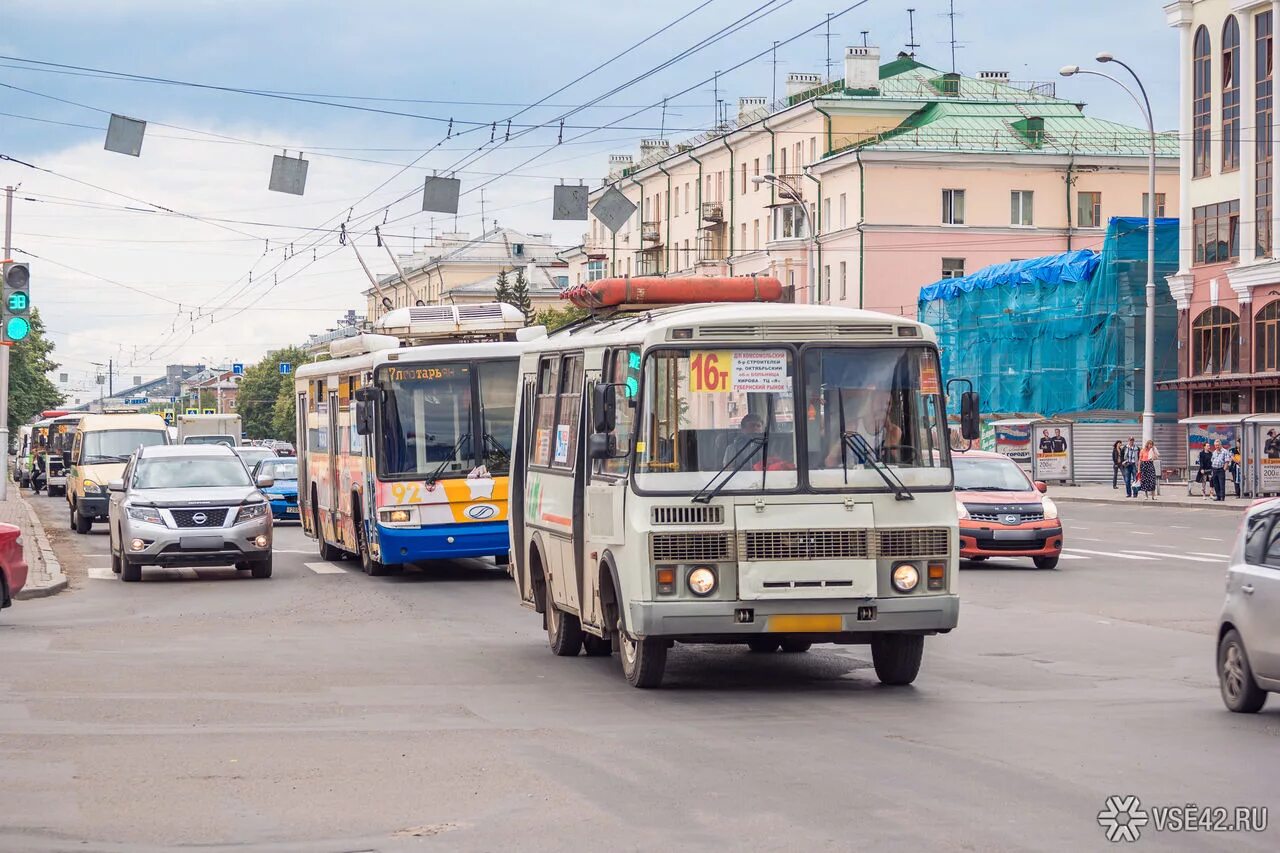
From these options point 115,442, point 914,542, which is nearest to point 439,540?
point 914,542

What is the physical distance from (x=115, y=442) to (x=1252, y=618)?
32387 millimetres

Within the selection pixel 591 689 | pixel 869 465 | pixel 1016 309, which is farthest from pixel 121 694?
pixel 1016 309

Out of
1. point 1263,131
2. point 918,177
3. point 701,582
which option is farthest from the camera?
point 918,177

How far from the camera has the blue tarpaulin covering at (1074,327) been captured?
6594cm

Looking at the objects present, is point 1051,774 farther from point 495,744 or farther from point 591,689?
point 591,689

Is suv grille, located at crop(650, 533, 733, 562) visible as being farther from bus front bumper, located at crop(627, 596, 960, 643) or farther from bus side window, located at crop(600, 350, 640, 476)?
bus side window, located at crop(600, 350, 640, 476)

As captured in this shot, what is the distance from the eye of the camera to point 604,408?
40.2ft

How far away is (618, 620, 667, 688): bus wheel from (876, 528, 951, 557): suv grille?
5.19 ft

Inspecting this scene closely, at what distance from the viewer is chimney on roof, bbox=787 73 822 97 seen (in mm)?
87625

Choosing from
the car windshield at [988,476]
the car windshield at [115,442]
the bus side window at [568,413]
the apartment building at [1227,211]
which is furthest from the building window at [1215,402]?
the bus side window at [568,413]

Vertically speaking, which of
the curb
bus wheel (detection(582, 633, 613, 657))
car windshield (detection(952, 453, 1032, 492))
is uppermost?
car windshield (detection(952, 453, 1032, 492))

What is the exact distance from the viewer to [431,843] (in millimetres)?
7527

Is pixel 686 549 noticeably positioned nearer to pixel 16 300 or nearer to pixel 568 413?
pixel 568 413

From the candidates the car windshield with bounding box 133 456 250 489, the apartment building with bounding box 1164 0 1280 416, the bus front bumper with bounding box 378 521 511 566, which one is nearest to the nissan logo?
the bus front bumper with bounding box 378 521 511 566
